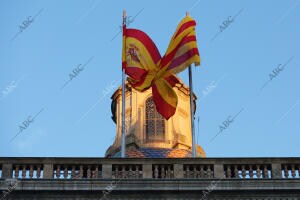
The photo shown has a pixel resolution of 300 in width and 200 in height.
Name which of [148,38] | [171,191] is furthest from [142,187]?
[148,38]

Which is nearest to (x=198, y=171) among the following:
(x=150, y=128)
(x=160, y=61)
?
(x=160, y=61)

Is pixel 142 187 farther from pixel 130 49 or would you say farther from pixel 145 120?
pixel 145 120

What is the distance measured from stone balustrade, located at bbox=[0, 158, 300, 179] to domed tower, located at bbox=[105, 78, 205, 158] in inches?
601

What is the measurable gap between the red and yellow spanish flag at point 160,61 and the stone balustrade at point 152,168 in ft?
16.7

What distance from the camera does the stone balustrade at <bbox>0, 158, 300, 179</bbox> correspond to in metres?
21.5

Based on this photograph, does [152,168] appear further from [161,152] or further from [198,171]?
[161,152]

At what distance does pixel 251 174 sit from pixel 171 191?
2.40m

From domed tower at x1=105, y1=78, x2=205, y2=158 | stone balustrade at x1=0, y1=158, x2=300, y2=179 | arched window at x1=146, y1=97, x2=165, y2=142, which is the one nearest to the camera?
stone balustrade at x1=0, y1=158, x2=300, y2=179

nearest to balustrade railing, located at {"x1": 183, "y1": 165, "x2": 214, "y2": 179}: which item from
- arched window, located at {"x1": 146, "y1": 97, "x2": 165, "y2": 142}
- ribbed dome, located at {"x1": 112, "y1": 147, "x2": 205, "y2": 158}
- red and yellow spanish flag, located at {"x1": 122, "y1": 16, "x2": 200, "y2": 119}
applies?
red and yellow spanish flag, located at {"x1": 122, "y1": 16, "x2": 200, "y2": 119}

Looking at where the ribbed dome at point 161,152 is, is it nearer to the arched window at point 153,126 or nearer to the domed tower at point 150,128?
the domed tower at point 150,128

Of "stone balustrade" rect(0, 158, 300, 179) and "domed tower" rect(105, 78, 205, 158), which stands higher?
"domed tower" rect(105, 78, 205, 158)

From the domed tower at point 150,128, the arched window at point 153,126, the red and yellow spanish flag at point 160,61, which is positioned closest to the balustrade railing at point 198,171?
the red and yellow spanish flag at point 160,61

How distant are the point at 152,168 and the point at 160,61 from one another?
245 inches

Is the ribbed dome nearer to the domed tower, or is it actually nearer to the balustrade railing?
the domed tower
